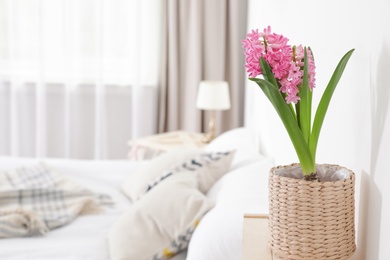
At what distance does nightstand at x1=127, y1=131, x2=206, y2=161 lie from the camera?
3.59 metres

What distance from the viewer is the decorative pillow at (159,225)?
1808 mm

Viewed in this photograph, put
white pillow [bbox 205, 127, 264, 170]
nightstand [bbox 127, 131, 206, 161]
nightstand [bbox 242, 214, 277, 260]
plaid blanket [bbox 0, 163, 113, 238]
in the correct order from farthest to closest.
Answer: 1. nightstand [bbox 127, 131, 206, 161]
2. white pillow [bbox 205, 127, 264, 170]
3. plaid blanket [bbox 0, 163, 113, 238]
4. nightstand [bbox 242, 214, 277, 260]

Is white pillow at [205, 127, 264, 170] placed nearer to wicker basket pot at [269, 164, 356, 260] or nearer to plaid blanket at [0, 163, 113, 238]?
plaid blanket at [0, 163, 113, 238]

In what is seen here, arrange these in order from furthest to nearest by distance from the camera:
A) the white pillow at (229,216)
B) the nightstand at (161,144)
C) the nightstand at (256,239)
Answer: the nightstand at (161,144)
the white pillow at (229,216)
the nightstand at (256,239)

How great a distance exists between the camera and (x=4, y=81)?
170 inches

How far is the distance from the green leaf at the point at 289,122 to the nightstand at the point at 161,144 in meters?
2.49

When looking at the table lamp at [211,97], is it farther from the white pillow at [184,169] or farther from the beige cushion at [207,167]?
the beige cushion at [207,167]

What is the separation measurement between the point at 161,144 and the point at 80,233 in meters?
1.55

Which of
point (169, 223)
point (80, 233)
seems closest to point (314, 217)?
point (169, 223)

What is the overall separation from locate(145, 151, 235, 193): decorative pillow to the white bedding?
26 centimetres

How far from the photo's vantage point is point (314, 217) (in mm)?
1012

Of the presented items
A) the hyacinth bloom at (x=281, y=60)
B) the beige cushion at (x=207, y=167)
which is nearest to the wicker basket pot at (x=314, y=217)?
the hyacinth bloom at (x=281, y=60)

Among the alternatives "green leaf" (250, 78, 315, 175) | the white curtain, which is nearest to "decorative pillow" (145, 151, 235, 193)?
"green leaf" (250, 78, 315, 175)

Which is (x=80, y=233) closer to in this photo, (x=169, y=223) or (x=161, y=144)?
(x=169, y=223)
